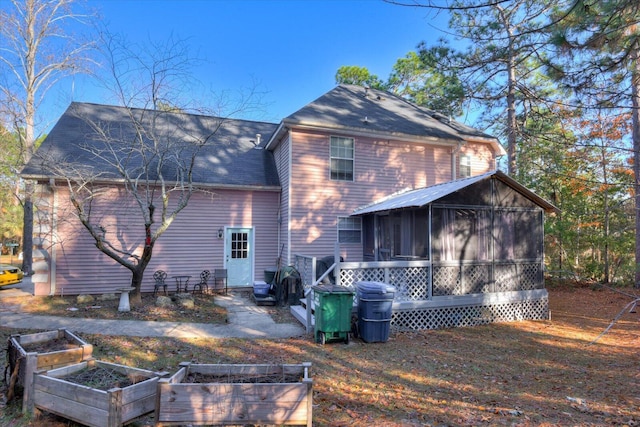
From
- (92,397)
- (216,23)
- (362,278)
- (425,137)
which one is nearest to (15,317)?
(92,397)

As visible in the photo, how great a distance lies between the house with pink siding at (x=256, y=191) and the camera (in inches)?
415

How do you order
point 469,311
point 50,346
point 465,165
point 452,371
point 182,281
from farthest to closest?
point 465,165
point 182,281
point 469,311
point 452,371
point 50,346

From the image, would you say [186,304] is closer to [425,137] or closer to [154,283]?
[154,283]

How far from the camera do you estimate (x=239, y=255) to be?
12.2 metres

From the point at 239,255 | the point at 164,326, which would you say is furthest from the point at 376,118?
the point at 164,326

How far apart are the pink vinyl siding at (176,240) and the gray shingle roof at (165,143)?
0.82m

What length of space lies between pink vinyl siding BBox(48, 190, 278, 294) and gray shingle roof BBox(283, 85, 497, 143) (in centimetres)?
325

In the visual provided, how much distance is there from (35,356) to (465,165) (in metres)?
14.0

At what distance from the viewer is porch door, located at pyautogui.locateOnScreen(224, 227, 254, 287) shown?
39.3 feet

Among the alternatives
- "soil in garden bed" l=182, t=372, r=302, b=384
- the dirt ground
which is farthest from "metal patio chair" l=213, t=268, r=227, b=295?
"soil in garden bed" l=182, t=372, r=302, b=384

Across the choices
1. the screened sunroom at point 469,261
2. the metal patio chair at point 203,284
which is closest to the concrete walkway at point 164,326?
the screened sunroom at point 469,261

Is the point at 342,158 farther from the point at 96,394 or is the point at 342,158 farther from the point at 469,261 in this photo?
the point at 96,394

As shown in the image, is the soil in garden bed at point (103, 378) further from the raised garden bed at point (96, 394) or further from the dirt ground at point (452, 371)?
the dirt ground at point (452, 371)

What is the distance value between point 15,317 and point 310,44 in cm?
1577
